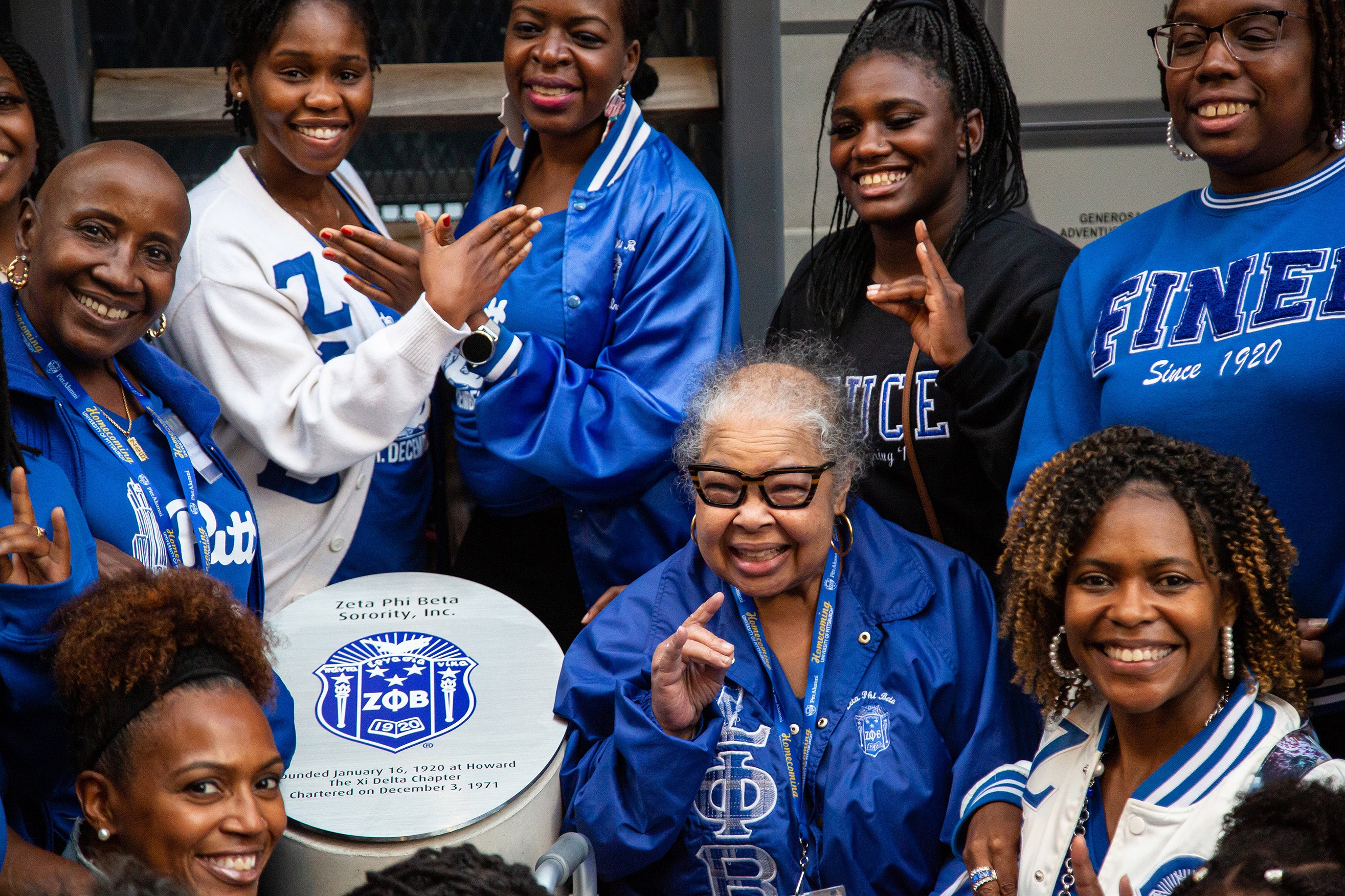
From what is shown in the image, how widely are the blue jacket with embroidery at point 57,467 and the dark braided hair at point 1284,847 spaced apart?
160 cm

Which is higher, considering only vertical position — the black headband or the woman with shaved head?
the woman with shaved head

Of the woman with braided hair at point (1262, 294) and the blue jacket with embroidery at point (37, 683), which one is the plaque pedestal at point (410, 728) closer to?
the blue jacket with embroidery at point (37, 683)

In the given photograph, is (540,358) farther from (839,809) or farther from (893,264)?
(839,809)

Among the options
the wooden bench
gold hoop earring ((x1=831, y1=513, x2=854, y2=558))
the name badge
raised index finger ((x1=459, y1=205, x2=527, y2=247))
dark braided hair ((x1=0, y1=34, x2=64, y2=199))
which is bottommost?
gold hoop earring ((x1=831, y1=513, x2=854, y2=558))

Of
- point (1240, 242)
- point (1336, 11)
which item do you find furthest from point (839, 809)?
point (1336, 11)

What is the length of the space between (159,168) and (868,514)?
1.60 metres

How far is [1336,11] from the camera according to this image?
8.75 feet

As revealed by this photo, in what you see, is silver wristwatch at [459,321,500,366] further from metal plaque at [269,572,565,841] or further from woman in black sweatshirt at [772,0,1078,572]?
woman in black sweatshirt at [772,0,1078,572]

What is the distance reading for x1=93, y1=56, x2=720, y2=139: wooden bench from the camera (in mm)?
4383

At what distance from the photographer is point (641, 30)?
366 centimetres

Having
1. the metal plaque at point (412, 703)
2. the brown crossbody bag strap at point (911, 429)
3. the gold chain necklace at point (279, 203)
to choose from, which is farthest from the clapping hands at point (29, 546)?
the brown crossbody bag strap at point (911, 429)

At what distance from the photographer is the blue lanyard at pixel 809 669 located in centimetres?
282

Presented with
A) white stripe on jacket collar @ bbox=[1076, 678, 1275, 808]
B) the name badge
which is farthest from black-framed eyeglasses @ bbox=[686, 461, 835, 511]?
the name badge

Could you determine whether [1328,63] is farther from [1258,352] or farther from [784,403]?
[784,403]
